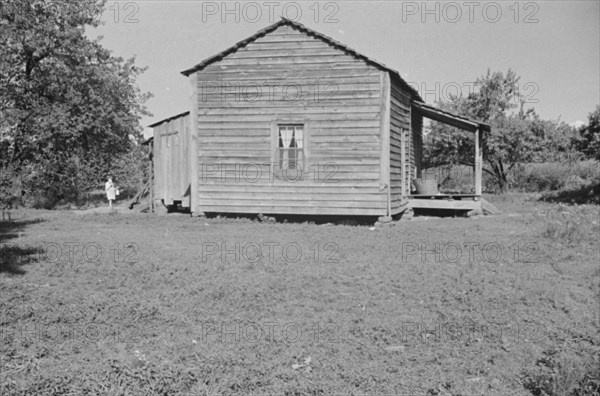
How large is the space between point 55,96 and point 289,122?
17.7 metres

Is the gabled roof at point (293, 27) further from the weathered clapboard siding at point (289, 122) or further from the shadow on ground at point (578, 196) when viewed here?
the shadow on ground at point (578, 196)

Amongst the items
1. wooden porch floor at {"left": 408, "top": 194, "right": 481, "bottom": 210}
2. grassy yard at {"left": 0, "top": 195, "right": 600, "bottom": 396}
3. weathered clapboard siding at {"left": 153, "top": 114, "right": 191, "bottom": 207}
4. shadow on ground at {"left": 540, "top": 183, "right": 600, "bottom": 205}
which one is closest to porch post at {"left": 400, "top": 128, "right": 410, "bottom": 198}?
wooden porch floor at {"left": 408, "top": 194, "right": 481, "bottom": 210}

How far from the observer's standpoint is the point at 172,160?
55.2ft

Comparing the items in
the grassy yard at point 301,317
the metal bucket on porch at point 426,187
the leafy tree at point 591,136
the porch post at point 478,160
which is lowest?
the grassy yard at point 301,317

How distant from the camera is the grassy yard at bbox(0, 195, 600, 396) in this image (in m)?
4.80

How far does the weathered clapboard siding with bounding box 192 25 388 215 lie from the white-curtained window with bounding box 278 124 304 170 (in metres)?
0.20

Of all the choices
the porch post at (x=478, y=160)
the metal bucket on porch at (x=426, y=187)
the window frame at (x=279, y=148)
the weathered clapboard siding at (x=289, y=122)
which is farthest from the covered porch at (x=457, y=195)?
the window frame at (x=279, y=148)

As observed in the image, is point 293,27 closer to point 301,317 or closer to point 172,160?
point 172,160

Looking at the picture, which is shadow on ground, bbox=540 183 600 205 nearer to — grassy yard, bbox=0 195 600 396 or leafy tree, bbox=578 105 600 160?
leafy tree, bbox=578 105 600 160

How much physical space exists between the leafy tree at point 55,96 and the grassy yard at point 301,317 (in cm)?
1689

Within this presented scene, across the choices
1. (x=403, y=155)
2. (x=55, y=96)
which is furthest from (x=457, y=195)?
(x=55, y=96)

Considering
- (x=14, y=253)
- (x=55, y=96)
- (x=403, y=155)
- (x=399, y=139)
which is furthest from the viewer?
(x=55, y=96)

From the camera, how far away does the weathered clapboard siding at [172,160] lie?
16.4m

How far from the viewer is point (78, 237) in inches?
461
